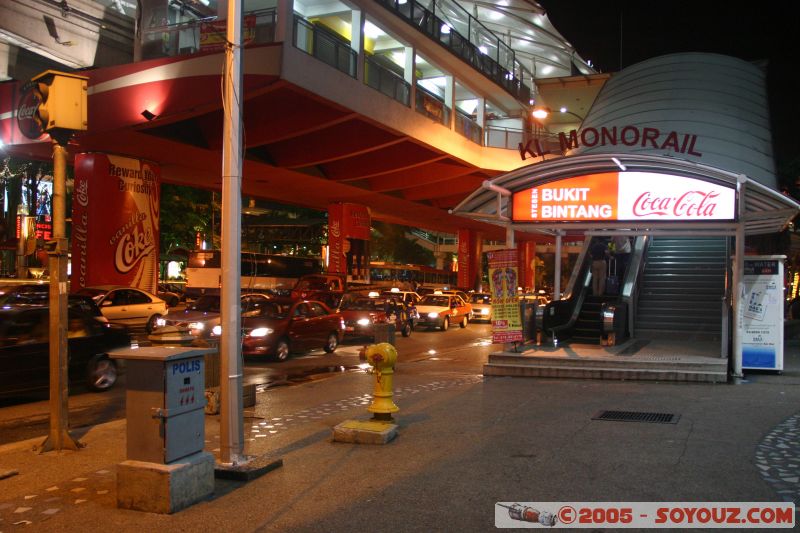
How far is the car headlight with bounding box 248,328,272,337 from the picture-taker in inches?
658

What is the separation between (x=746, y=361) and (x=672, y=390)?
2.49m

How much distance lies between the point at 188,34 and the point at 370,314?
11.0 meters

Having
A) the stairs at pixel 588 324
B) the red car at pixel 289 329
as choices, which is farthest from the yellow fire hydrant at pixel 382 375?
the stairs at pixel 588 324

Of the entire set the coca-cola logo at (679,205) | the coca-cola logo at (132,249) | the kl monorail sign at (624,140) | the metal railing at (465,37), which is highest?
the metal railing at (465,37)

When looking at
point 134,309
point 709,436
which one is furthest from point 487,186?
point 134,309

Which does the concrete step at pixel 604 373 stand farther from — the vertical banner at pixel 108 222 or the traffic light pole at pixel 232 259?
the vertical banner at pixel 108 222

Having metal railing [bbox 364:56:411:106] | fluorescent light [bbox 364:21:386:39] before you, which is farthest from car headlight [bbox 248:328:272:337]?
fluorescent light [bbox 364:21:386:39]

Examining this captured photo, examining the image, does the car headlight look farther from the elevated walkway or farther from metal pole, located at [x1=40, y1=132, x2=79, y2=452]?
metal pole, located at [x1=40, y1=132, x2=79, y2=452]

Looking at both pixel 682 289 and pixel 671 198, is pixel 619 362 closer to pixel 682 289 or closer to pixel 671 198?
pixel 671 198

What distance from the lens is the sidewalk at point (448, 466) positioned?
560 centimetres

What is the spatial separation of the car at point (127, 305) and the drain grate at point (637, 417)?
57.4 feet

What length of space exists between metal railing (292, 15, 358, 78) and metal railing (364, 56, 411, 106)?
41.3 inches

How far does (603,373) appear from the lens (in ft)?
43.3

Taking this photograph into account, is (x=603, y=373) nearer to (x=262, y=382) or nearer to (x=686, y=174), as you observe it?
(x=686, y=174)
